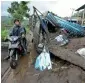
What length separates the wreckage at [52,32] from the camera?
6.93 meters

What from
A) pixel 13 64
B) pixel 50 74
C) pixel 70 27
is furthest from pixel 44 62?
pixel 70 27

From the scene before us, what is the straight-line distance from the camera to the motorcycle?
23.4 feet

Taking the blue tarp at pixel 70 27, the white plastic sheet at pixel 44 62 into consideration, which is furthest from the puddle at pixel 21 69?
the blue tarp at pixel 70 27

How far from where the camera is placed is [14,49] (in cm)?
727

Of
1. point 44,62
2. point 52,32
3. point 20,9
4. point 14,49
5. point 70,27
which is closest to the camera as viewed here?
point 44,62

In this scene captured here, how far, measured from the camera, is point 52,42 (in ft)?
31.9

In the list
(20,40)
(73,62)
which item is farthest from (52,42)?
(73,62)

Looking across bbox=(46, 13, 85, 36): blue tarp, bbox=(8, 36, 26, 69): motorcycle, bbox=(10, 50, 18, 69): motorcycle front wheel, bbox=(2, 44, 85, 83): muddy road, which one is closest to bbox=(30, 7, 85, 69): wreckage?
bbox=(46, 13, 85, 36): blue tarp

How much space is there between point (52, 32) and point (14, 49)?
531cm

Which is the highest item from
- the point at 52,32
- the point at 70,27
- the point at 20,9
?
the point at 20,9

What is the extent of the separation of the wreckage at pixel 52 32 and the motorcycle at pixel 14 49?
1018 millimetres

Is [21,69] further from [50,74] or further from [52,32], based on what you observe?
[52,32]

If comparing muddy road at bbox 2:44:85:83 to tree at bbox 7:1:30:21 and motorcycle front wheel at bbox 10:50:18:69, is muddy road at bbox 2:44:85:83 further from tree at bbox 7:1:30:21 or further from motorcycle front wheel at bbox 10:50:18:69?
tree at bbox 7:1:30:21

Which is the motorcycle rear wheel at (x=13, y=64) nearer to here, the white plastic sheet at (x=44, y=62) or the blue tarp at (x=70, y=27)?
the white plastic sheet at (x=44, y=62)
